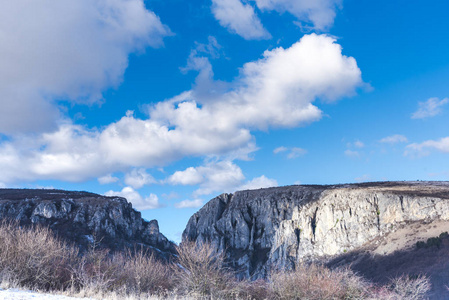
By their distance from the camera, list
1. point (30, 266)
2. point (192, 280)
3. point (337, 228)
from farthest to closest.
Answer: point (337, 228), point (192, 280), point (30, 266)

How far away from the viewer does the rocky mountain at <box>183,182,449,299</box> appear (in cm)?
5609

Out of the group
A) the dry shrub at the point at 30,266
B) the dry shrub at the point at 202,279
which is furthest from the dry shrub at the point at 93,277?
the dry shrub at the point at 202,279

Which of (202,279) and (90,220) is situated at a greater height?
(90,220)

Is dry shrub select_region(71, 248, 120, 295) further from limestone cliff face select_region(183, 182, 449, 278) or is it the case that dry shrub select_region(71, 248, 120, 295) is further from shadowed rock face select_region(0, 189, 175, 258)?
shadowed rock face select_region(0, 189, 175, 258)

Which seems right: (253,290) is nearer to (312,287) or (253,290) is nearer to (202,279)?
(202,279)

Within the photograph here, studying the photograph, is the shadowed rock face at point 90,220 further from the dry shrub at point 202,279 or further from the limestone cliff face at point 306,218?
the dry shrub at point 202,279

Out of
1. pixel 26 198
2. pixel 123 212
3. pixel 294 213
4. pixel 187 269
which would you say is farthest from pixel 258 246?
pixel 187 269

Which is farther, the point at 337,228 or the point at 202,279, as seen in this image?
the point at 337,228

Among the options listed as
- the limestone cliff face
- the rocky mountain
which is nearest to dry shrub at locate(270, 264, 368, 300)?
the rocky mountain

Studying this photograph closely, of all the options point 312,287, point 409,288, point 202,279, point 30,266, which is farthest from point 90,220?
point 312,287

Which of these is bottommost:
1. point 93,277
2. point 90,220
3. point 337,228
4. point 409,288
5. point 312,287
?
point 409,288

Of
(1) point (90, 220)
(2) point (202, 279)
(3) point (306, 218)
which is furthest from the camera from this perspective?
(1) point (90, 220)

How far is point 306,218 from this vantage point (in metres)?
84.1

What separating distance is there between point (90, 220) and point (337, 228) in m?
65.6
